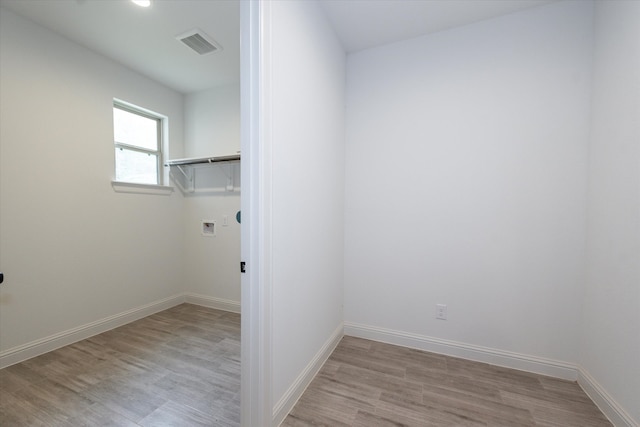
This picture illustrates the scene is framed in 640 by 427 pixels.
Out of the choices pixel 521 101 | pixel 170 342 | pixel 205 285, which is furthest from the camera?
pixel 205 285

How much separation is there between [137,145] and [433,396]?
12.3ft

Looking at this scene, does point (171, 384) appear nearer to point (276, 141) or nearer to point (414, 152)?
point (276, 141)

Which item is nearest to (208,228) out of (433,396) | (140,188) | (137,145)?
(140,188)

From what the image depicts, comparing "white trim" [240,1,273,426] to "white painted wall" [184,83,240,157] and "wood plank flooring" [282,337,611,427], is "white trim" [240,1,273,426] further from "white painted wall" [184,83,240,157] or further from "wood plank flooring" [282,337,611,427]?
"white painted wall" [184,83,240,157]

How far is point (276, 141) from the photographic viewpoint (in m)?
1.35

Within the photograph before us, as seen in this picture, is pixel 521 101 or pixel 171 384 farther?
pixel 521 101

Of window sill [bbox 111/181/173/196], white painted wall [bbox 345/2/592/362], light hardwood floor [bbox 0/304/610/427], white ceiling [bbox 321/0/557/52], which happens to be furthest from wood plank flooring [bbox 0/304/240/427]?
white ceiling [bbox 321/0/557/52]

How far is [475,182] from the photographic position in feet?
6.56

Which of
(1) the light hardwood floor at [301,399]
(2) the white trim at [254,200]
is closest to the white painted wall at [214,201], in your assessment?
Answer: (1) the light hardwood floor at [301,399]

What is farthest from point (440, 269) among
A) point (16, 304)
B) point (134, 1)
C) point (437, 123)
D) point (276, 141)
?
point (16, 304)

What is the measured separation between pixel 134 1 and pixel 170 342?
2.77 m

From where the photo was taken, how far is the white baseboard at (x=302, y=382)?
140 cm

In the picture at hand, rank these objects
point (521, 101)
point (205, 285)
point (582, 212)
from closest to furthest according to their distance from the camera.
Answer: point (582, 212)
point (521, 101)
point (205, 285)

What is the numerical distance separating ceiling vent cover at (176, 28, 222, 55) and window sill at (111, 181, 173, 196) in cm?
157
